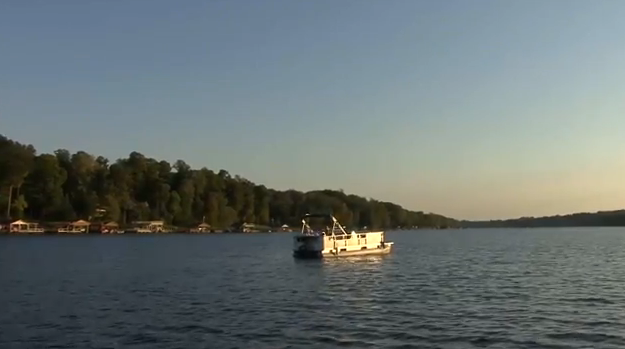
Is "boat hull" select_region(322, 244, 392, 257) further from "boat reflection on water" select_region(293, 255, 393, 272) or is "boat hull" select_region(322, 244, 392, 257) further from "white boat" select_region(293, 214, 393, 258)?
"boat reflection on water" select_region(293, 255, 393, 272)

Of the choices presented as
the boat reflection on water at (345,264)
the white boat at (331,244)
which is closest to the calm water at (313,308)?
the boat reflection on water at (345,264)

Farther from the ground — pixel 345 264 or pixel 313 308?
pixel 345 264

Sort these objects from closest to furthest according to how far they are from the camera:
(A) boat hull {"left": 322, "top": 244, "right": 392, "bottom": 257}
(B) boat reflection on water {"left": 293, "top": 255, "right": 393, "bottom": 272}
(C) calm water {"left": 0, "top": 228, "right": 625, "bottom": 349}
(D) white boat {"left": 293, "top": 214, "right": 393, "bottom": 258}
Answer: (C) calm water {"left": 0, "top": 228, "right": 625, "bottom": 349}
(B) boat reflection on water {"left": 293, "top": 255, "right": 393, "bottom": 272}
(D) white boat {"left": 293, "top": 214, "right": 393, "bottom": 258}
(A) boat hull {"left": 322, "top": 244, "right": 392, "bottom": 257}

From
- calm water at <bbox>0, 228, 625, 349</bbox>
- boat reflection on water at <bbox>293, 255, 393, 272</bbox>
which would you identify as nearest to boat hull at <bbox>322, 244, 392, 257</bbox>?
boat reflection on water at <bbox>293, 255, 393, 272</bbox>

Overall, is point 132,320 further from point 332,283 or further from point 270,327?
point 332,283

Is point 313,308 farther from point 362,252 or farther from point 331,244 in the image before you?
point 362,252

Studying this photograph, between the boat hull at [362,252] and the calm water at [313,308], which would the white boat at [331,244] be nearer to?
the boat hull at [362,252]

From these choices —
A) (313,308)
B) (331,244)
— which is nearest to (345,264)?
(331,244)

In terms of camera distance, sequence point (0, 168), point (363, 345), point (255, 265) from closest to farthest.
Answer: point (363, 345)
point (255, 265)
point (0, 168)

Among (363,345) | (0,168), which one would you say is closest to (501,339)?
(363,345)

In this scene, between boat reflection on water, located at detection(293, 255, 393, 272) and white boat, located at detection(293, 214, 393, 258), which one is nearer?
boat reflection on water, located at detection(293, 255, 393, 272)

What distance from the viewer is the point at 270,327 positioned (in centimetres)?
3669

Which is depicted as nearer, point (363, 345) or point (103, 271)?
point (363, 345)

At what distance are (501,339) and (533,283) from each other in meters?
28.5
